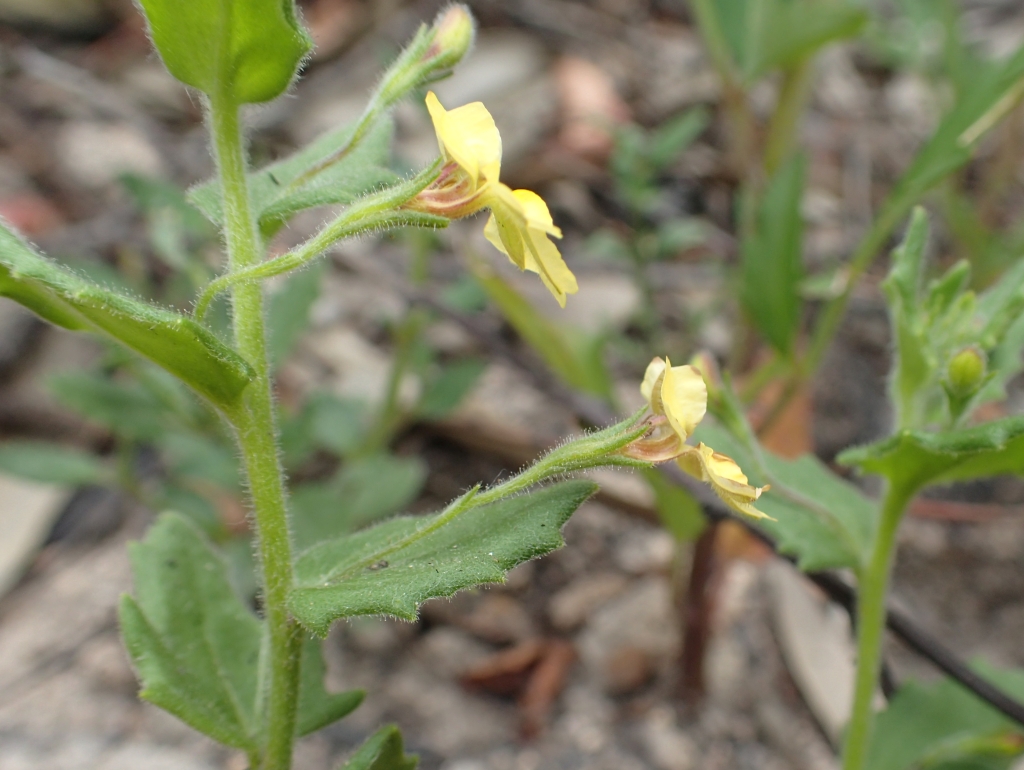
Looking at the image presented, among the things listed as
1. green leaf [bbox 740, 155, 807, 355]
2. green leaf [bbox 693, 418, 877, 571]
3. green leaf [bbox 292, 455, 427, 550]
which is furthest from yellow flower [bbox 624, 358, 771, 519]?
green leaf [bbox 740, 155, 807, 355]

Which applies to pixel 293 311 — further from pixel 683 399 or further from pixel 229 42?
pixel 683 399

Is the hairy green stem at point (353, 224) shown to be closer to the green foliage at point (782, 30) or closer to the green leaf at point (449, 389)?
the green leaf at point (449, 389)

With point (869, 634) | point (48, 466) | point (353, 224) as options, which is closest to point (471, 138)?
point (353, 224)

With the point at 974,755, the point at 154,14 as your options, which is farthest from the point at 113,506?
the point at 974,755

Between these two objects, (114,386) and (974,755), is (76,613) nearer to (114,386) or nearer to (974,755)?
(114,386)

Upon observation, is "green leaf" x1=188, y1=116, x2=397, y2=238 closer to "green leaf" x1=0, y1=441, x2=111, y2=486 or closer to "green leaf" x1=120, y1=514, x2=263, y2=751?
"green leaf" x1=120, y1=514, x2=263, y2=751

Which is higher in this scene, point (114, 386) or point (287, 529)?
point (114, 386)

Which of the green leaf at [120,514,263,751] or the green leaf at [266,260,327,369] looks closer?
the green leaf at [120,514,263,751]
